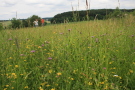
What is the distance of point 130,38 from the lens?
3758 millimetres

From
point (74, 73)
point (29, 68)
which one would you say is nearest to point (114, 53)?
point (74, 73)

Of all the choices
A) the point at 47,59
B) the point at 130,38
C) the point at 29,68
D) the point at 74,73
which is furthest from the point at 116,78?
the point at 130,38

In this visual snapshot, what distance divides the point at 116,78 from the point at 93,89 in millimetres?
508

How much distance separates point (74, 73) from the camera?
83.1 inches

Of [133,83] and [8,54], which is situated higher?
[8,54]

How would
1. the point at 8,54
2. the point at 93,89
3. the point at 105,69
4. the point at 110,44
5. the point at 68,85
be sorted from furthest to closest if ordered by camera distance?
the point at 110,44 → the point at 8,54 → the point at 105,69 → the point at 68,85 → the point at 93,89

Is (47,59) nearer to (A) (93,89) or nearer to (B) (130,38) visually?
(A) (93,89)

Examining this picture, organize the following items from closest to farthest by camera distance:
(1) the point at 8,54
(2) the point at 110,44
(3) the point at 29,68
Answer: (3) the point at 29,68
(1) the point at 8,54
(2) the point at 110,44

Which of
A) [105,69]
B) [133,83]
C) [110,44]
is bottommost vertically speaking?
[133,83]

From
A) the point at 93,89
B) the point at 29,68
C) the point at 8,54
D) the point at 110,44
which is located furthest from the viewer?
the point at 110,44

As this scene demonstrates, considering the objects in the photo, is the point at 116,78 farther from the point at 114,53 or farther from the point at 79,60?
the point at 114,53

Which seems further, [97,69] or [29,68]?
[29,68]

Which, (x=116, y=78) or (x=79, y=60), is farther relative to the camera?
(x=79, y=60)

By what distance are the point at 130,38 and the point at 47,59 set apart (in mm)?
2572
